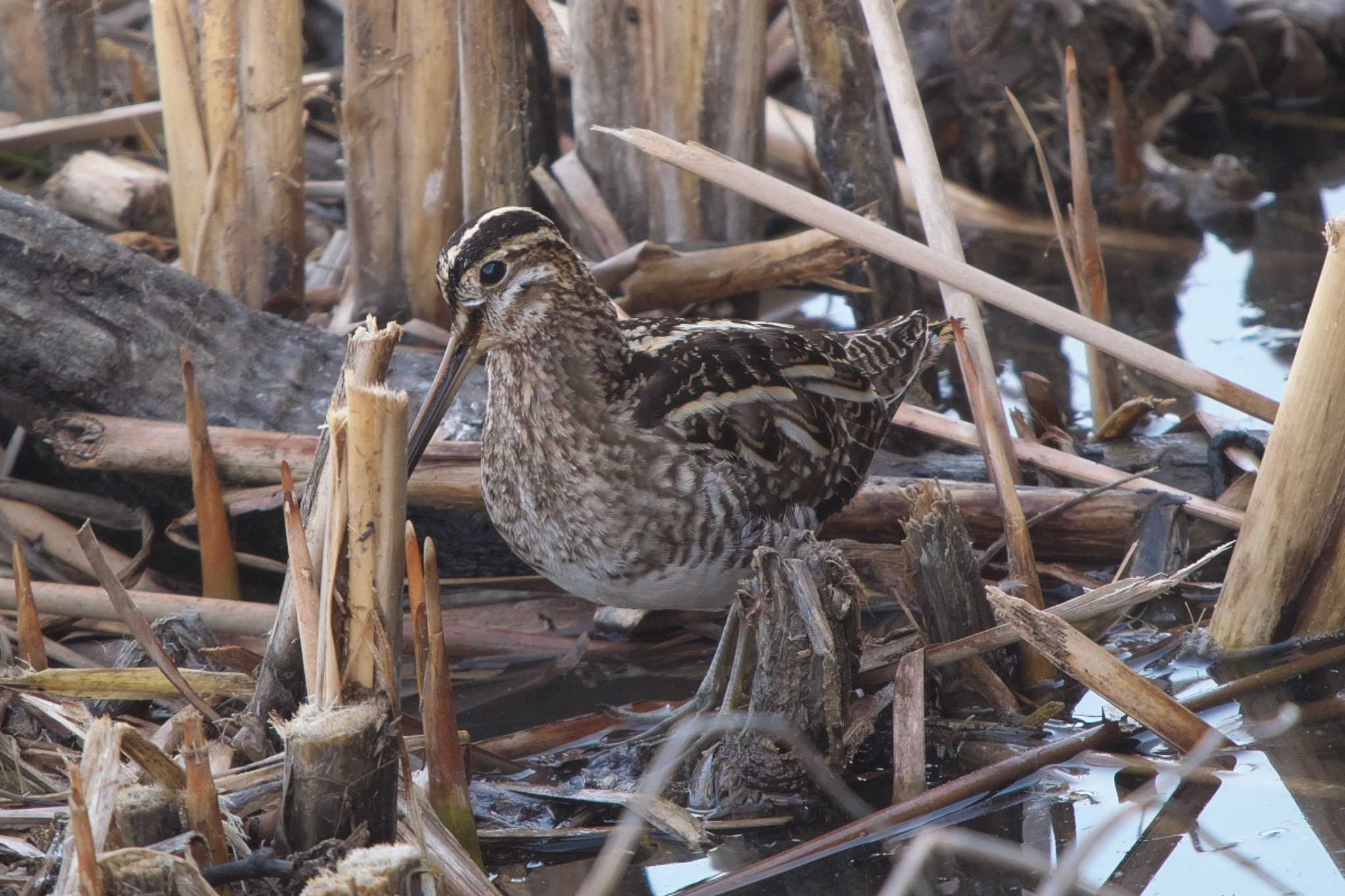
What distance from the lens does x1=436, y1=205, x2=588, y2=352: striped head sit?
3.33 m

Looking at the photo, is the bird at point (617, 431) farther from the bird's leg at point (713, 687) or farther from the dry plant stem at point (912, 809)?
the dry plant stem at point (912, 809)

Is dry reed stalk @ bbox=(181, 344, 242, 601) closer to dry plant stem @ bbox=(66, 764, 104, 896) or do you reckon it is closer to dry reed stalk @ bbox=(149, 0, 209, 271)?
dry reed stalk @ bbox=(149, 0, 209, 271)

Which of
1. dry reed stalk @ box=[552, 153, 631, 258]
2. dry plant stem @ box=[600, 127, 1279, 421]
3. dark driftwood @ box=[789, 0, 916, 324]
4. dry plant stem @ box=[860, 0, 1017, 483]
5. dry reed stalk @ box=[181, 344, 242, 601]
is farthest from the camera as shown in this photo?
dry reed stalk @ box=[552, 153, 631, 258]

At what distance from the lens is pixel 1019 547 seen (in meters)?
3.52

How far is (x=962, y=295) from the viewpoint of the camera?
3.85m

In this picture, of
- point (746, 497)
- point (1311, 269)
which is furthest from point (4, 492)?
point (1311, 269)

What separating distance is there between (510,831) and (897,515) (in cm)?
146

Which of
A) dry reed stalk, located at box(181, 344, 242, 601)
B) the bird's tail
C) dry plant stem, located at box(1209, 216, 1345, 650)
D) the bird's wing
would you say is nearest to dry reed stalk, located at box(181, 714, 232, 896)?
dry reed stalk, located at box(181, 344, 242, 601)

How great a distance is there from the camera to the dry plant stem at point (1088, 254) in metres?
3.95

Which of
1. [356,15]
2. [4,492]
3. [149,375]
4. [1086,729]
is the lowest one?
[1086,729]

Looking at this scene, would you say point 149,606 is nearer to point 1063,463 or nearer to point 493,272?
point 493,272

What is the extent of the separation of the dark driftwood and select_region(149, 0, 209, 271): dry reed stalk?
1.79m

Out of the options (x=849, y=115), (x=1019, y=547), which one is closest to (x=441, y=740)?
(x=1019, y=547)

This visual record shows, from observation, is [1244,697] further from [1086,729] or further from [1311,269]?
[1311,269]
